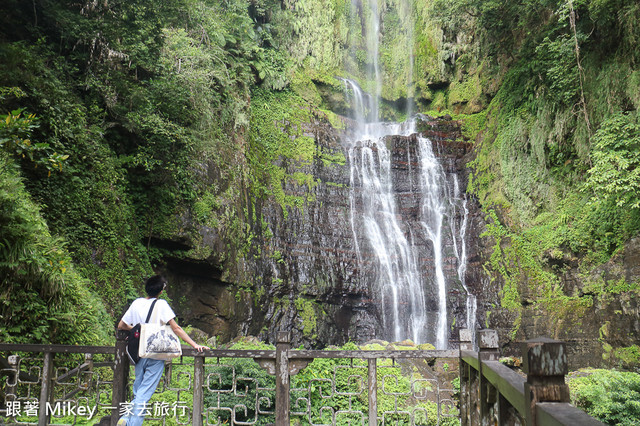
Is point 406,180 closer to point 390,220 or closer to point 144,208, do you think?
point 390,220

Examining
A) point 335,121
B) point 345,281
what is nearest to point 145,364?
point 345,281

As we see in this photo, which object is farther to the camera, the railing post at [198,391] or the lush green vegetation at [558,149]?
the lush green vegetation at [558,149]

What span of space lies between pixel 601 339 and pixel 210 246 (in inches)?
414

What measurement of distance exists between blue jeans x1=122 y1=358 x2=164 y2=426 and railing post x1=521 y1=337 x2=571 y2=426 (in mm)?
3663

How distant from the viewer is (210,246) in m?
12.2

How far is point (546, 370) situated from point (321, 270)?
14508 millimetres

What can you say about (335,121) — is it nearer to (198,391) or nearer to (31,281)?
(31,281)

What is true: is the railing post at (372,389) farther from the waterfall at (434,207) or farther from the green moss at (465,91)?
the green moss at (465,91)

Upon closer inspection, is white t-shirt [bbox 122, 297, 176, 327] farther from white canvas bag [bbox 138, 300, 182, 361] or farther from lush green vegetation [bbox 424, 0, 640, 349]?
lush green vegetation [bbox 424, 0, 640, 349]

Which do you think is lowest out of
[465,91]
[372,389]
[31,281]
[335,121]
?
[372,389]

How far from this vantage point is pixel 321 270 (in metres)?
15.8

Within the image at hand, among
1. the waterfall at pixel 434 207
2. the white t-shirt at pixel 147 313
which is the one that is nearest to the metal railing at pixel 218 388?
the white t-shirt at pixel 147 313

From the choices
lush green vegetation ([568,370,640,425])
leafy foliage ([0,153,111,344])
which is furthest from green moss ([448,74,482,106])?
leafy foliage ([0,153,111,344])

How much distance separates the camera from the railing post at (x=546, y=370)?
1361mm
